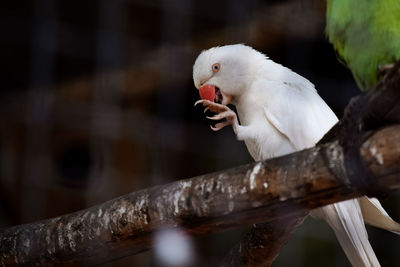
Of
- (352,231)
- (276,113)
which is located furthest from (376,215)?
(276,113)

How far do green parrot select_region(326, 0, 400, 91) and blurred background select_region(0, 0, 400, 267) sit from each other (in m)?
0.65

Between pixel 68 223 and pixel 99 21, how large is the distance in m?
1.17

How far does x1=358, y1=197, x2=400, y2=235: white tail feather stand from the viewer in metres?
1.25

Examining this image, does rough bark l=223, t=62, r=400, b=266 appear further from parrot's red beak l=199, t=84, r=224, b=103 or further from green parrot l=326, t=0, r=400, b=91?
parrot's red beak l=199, t=84, r=224, b=103

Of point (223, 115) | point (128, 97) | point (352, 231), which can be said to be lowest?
point (352, 231)

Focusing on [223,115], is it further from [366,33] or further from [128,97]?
[128,97]

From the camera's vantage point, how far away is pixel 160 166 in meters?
2.44

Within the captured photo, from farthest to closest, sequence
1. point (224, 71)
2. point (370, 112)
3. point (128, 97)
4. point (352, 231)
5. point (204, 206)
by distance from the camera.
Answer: point (128, 97)
point (224, 71)
point (352, 231)
point (204, 206)
point (370, 112)

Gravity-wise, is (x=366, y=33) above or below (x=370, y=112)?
above

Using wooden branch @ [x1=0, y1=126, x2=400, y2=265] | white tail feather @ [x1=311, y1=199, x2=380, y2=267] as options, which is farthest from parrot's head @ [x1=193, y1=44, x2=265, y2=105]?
wooden branch @ [x1=0, y1=126, x2=400, y2=265]

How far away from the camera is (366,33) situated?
4.40 ft

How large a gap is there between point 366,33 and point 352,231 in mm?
381

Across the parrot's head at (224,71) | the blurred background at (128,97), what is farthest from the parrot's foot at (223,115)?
the blurred background at (128,97)

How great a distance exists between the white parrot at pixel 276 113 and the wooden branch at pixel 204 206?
0.89 ft
